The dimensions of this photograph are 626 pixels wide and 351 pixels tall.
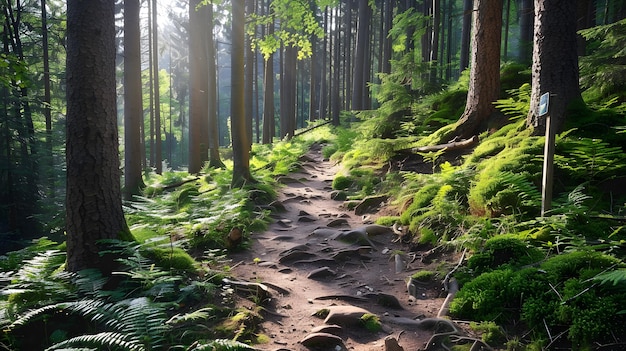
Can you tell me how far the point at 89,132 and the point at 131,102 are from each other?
7.40 m

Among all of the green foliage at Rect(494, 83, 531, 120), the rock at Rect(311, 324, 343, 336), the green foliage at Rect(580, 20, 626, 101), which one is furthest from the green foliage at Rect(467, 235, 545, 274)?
the green foliage at Rect(580, 20, 626, 101)

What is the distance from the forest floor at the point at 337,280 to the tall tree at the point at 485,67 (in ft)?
9.01

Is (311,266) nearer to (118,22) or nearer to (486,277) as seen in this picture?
(486,277)

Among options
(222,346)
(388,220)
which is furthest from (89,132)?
(388,220)

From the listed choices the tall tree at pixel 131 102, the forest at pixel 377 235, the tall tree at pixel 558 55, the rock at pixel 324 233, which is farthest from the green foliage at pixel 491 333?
the tall tree at pixel 131 102

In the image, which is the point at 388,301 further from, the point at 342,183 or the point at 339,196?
the point at 342,183

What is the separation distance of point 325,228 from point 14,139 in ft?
47.2

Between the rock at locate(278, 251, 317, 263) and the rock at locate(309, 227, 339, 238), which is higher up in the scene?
the rock at locate(309, 227, 339, 238)

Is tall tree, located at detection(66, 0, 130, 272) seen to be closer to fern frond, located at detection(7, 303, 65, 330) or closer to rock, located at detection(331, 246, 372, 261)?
fern frond, located at detection(7, 303, 65, 330)

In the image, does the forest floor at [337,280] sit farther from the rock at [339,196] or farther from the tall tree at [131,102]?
the tall tree at [131,102]

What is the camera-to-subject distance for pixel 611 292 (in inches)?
125

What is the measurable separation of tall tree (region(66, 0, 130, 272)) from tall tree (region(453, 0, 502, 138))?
262 inches

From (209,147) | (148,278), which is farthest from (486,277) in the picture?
(209,147)

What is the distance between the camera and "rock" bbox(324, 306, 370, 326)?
3.97 metres
